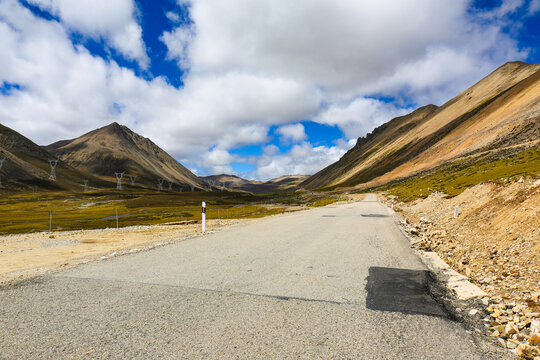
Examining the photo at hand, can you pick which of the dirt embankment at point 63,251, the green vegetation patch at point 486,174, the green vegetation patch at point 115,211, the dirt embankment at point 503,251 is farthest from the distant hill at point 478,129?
the dirt embankment at point 63,251

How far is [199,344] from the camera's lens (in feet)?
12.9

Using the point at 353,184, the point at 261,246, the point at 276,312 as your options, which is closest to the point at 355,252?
the point at 261,246

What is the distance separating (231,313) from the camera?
16.2 ft

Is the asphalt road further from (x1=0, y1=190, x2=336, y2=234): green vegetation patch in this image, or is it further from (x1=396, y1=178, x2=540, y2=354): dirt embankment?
(x1=0, y1=190, x2=336, y2=234): green vegetation patch

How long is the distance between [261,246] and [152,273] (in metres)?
4.65

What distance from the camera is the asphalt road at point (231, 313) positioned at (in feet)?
12.6

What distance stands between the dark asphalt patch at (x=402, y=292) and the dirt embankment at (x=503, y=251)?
94 cm

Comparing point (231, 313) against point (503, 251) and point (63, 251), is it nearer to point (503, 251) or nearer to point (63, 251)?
point (503, 251)

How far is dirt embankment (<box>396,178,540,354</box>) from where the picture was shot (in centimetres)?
474

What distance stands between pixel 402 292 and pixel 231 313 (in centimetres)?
361

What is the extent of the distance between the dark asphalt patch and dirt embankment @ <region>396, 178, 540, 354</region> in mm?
939

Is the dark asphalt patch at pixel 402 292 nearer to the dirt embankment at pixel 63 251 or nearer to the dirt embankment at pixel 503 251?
the dirt embankment at pixel 503 251

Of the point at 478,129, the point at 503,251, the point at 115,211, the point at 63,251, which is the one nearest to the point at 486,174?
the point at 503,251

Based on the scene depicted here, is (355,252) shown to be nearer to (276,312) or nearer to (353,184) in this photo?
(276,312)
